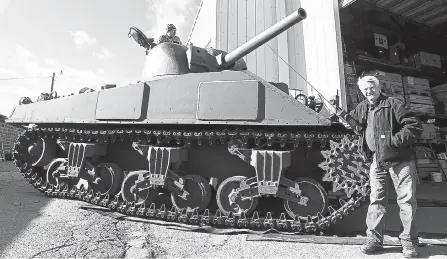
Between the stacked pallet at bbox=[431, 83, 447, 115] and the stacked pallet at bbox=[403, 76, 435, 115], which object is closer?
→ the stacked pallet at bbox=[403, 76, 435, 115]

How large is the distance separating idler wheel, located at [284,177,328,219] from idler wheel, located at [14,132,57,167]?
541 centimetres

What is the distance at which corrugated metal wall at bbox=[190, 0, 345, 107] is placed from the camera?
25.5 feet

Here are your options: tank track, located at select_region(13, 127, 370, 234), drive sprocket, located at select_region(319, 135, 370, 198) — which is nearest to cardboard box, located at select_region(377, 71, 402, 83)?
tank track, located at select_region(13, 127, 370, 234)

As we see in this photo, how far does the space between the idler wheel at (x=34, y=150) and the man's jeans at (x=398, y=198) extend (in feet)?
21.5

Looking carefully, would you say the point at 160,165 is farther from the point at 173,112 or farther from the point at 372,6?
the point at 372,6

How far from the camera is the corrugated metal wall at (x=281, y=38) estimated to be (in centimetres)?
778

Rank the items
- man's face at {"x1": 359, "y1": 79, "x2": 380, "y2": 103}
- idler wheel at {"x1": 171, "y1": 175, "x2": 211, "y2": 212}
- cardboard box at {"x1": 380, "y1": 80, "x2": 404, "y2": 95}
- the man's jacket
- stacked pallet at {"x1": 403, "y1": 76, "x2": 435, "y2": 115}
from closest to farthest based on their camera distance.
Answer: the man's jacket, man's face at {"x1": 359, "y1": 79, "x2": 380, "y2": 103}, idler wheel at {"x1": 171, "y1": 175, "x2": 211, "y2": 212}, cardboard box at {"x1": 380, "y1": 80, "x2": 404, "y2": 95}, stacked pallet at {"x1": 403, "y1": 76, "x2": 435, "y2": 115}

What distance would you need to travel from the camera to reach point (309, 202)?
4.37m

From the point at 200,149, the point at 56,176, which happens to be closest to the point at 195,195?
the point at 200,149

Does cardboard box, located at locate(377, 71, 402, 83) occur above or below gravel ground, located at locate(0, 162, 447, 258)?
above

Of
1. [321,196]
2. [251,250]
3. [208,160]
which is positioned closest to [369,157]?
[321,196]

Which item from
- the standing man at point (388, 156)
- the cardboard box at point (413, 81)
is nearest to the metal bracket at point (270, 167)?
the standing man at point (388, 156)

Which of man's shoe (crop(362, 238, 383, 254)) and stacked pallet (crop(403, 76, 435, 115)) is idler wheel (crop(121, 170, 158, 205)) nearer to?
man's shoe (crop(362, 238, 383, 254))

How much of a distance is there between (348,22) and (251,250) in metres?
8.15
